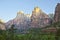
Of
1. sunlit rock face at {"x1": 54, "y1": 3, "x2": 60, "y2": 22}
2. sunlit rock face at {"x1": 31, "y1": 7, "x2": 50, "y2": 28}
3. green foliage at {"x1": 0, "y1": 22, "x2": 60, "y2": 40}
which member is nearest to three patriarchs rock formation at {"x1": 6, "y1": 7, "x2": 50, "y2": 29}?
sunlit rock face at {"x1": 31, "y1": 7, "x2": 50, "y2": 28}

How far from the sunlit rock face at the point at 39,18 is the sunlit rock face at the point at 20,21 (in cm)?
31

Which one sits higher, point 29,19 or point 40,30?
point 29,19

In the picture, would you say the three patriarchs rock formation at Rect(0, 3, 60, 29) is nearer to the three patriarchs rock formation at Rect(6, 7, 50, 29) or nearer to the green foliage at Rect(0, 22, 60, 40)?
the three patriarchs rock formation at Rect(6, 7, 50, 29)

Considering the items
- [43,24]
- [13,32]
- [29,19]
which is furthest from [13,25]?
[43,24]

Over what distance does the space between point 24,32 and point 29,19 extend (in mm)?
687

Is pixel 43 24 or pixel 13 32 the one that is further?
pixel 43 24

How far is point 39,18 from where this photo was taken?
29.9ft

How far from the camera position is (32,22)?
29.1ft

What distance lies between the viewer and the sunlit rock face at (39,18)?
893 centimetres

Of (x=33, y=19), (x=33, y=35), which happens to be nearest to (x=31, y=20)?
(x=33, y=19)

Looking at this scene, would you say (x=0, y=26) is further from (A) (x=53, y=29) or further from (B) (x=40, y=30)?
(A) (x=53, y=29)

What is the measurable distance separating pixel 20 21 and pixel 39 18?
103cm

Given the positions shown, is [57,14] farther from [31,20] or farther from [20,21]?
[20,21]

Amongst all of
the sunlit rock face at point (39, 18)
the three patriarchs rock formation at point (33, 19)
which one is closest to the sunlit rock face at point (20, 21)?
the three patriarchs rock formation at point (33, 19)
